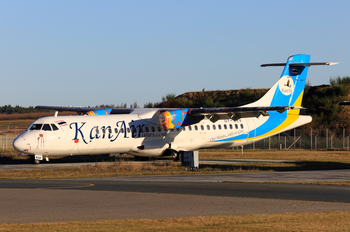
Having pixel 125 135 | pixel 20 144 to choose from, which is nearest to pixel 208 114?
pixel 125 135

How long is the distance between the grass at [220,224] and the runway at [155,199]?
679 mm

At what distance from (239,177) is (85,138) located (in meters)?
12.4

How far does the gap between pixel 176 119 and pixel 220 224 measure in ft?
76.3

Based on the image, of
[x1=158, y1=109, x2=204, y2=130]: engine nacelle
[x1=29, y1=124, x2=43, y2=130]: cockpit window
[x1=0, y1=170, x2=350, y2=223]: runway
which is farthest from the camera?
[x1=158, y1=109, x2=204, y2=130]: engine nacelle

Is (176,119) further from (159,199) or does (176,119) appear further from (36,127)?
(159,199)

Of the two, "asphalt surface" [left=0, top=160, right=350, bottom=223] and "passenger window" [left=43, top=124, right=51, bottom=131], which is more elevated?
"passenger window" [left=43, top=124, right=51, bottom=131]

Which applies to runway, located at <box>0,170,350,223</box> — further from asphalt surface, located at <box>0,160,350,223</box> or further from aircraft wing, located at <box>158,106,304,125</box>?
aircraft wing, located at <box>158,106,304,125</box>

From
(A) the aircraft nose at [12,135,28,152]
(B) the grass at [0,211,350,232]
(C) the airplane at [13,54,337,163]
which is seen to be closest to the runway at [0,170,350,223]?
(B) the grass at [0,211,350,232]

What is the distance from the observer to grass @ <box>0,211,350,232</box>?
10.5 metres

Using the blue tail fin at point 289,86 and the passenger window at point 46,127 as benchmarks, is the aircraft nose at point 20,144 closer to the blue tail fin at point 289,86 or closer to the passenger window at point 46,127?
the passenger window at point 46,127

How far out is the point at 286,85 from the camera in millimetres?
40281

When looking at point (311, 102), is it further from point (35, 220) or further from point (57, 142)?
point (35, 220)

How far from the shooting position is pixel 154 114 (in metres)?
34.8

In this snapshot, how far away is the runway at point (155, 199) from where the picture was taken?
12695 mm
